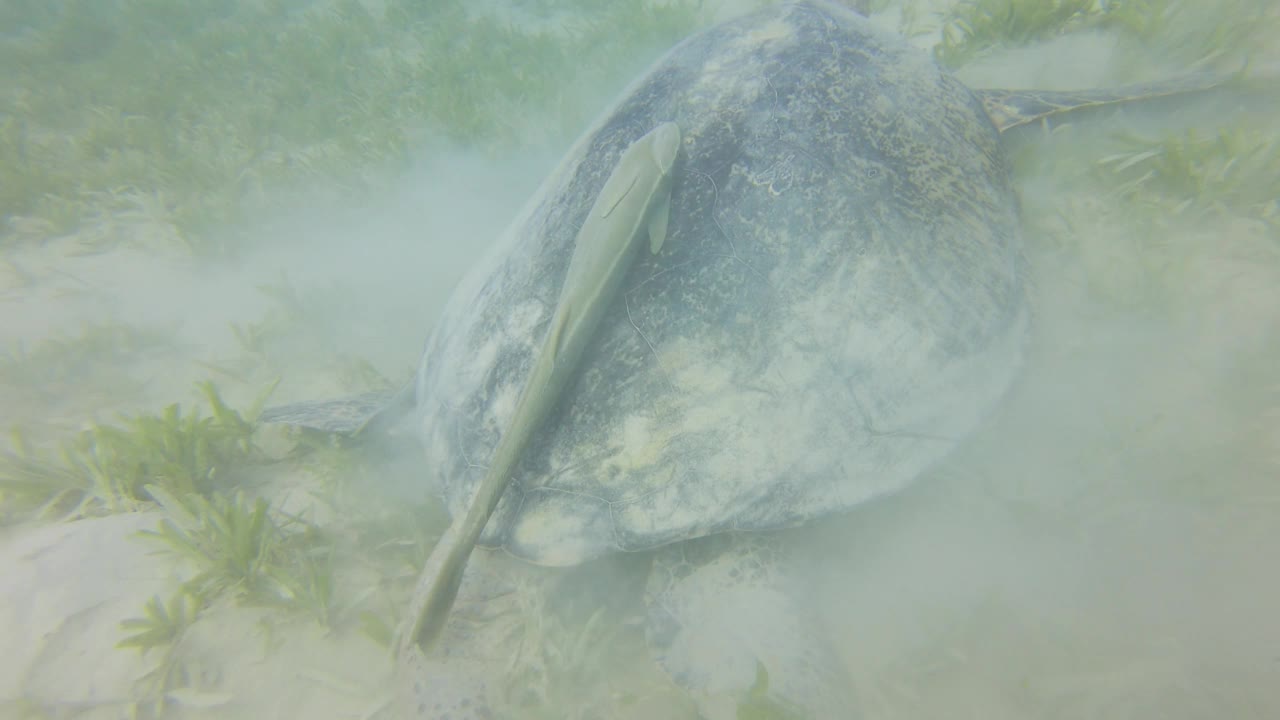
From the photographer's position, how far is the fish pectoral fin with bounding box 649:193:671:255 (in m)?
1.56

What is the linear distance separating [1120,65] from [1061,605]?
3.30 meters

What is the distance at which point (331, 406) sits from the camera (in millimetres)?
2424

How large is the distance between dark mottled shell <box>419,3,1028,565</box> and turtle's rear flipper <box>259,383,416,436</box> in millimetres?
511

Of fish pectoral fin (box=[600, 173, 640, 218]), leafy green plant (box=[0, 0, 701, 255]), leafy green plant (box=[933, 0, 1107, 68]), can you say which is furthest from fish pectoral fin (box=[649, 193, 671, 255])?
leafy green plant (box=[0, 0, 701, 255])

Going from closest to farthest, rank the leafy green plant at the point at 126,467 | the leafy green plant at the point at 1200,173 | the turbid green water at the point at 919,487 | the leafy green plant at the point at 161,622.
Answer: the turbid green water at the point at 919,487 < the leafy green plant at the point at 161,622 < the leafy green plant at the point at 1200,173 < the leafy green plant at the point at 126,467

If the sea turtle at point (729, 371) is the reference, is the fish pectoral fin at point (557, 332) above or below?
above

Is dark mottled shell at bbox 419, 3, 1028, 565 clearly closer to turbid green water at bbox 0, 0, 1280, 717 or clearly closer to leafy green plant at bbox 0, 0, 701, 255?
turbid green water at bbox 0, 0, 1280, 717

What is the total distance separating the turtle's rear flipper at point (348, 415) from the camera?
2.15 m

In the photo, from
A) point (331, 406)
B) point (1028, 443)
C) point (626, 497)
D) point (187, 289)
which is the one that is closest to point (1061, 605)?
point (1028, 443)

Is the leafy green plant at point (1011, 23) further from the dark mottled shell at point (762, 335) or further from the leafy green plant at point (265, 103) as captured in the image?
the leafy green plant at point (265, 103)

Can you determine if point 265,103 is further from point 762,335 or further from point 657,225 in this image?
point 762,335

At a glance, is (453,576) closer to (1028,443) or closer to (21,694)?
(21,694)

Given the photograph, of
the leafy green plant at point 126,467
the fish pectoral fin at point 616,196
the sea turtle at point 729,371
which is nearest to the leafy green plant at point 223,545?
the leafy green plant at point 126,467

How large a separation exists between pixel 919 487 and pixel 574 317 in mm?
1515
